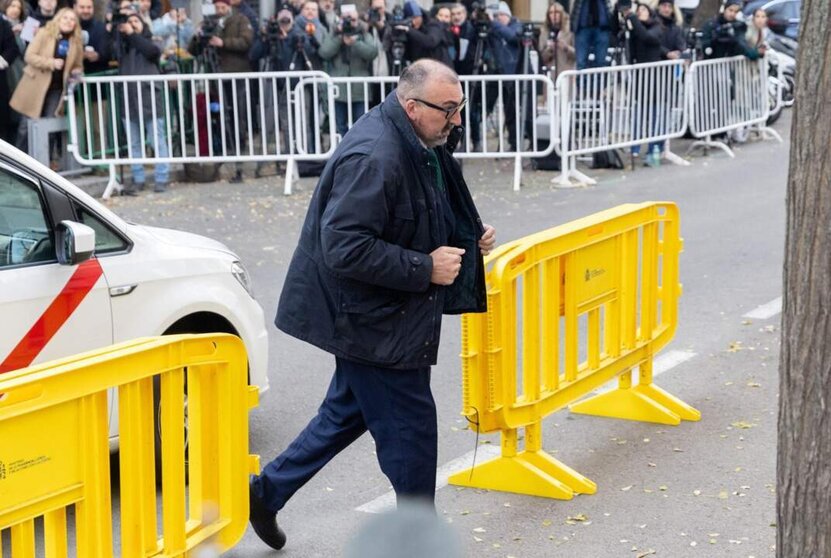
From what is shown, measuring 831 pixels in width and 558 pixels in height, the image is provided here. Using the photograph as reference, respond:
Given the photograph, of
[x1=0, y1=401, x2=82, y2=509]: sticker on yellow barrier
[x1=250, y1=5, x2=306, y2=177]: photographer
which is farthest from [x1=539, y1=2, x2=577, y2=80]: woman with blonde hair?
[x1=0, y1=401, x2=82, y2=509]: sticker on yellow barrier

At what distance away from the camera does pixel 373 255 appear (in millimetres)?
4793

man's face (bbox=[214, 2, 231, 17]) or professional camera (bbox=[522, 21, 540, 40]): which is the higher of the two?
man's face (bbox=[214, 2, 231, 17])

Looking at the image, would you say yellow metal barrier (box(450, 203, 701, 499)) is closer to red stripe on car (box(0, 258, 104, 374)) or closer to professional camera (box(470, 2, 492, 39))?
red stripe on car (box(0, 258, 104, 374))

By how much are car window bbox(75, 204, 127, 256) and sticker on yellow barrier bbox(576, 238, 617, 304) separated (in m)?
2.06

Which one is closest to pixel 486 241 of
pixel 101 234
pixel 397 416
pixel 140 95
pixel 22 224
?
pixel 397 416

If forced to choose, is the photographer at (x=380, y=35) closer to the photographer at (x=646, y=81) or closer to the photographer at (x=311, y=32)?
the photographer at (x=311, y=32)

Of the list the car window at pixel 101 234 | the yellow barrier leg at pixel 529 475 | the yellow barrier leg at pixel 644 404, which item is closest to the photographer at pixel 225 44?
the yellow barrier leg at pixel 644 404

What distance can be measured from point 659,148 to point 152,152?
619 cm

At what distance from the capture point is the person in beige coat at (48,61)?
46.0ft

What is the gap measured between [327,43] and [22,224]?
10506 mm

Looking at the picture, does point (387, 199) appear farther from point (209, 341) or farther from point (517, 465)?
point (517, 465)

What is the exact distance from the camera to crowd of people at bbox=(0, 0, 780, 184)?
14.3m

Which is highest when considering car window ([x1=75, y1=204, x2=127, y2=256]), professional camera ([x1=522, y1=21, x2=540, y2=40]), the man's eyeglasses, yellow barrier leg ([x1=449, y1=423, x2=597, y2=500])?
the man's eyeglasses

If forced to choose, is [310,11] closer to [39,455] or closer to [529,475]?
[529,475]
